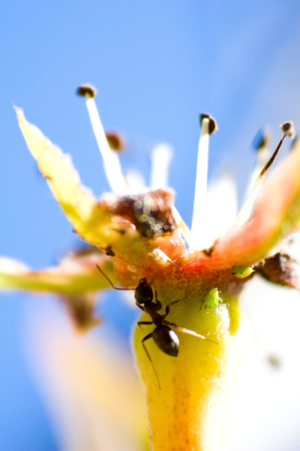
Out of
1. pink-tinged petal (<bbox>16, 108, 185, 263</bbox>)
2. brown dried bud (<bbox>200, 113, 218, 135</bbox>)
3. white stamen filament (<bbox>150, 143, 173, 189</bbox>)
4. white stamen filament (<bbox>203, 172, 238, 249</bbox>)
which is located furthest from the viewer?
white stamen filament (<bbox>150, 143, 173, 189</bbox>)

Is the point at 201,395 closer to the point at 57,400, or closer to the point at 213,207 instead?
the point at 213,207

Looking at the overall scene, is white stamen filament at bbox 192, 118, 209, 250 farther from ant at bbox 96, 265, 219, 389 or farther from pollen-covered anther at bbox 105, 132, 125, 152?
pollen-covered anther at bbox 105, 132, 125, 152

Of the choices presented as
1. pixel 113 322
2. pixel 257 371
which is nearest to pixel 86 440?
pixel 113 322

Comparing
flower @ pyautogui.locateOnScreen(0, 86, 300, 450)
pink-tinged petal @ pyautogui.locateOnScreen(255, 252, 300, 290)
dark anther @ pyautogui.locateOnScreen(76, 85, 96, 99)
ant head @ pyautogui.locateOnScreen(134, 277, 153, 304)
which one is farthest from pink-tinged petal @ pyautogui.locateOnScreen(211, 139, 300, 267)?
dark anther @ pyautogui.locateOnScreen(76, 85, 96, 99)

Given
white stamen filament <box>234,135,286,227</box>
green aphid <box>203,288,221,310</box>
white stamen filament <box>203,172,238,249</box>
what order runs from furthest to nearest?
white stamen filament <box>203,172,238,249</box> < white stamen filament <box>234,135,286,227</box> < green aphid <box>203,288,221,310</box>

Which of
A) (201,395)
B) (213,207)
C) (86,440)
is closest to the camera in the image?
(201,395)

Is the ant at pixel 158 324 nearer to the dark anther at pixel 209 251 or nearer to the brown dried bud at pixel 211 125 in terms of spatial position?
the dark anther at pixel 209 251

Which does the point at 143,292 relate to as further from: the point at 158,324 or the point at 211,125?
the point at 211,125
